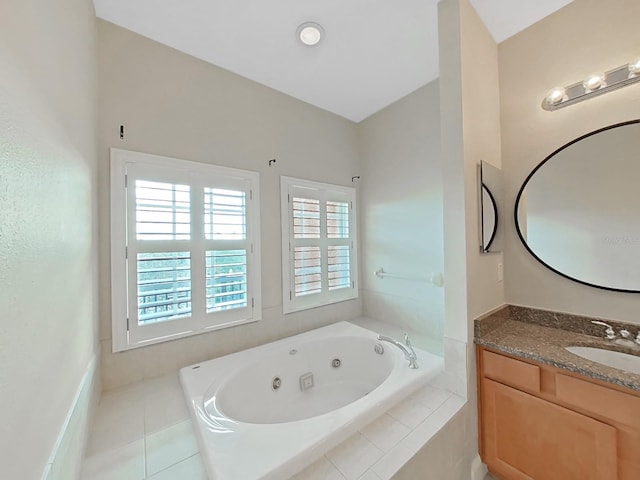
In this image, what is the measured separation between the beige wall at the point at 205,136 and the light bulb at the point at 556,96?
1.67 meters

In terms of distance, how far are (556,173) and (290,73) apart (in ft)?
6.48

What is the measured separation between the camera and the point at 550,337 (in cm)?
137

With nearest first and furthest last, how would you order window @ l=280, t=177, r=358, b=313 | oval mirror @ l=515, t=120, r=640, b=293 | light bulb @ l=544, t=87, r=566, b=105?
oval mirror @ l=515, t=120, r=640, b=293
light bulb @ l=544, t=87, r=566, b=105
window @ l=280, t=177, r=358, b=313

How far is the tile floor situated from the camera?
985mm

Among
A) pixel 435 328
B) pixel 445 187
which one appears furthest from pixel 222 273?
pixel 435 328

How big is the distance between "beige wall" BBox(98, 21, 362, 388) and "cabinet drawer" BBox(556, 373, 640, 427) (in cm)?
173

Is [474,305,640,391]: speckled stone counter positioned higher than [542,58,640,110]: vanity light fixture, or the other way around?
[542,58,640,110]: vanity light fixture

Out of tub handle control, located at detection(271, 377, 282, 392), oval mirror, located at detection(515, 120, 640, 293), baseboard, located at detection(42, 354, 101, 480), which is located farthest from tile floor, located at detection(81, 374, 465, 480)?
oval mirror, located at detection(515, 120, 640, 293)

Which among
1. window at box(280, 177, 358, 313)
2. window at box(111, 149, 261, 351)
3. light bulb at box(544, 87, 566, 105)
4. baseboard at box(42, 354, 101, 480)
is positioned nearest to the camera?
baseboard at box(42, 354, 101, 480)

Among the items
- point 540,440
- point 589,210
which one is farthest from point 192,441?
point 589,210

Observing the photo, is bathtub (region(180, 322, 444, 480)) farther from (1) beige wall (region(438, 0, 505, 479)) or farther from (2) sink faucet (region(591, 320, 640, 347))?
(2) sink faucet (region(591, 320, 640, 347))

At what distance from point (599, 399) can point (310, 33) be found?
2434 millimetres

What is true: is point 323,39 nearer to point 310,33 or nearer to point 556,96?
point 310,33

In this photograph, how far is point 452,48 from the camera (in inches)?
53.8
